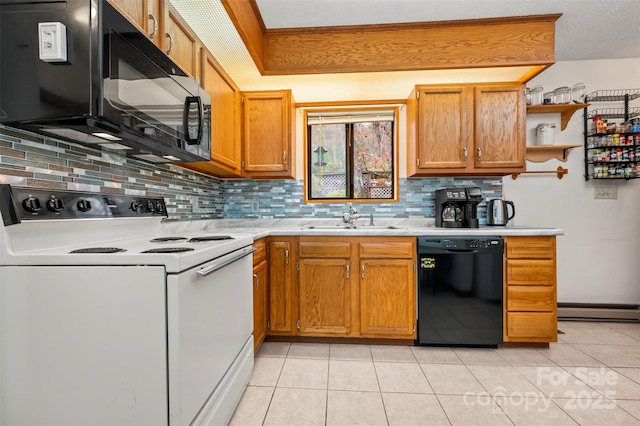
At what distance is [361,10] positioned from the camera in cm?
225

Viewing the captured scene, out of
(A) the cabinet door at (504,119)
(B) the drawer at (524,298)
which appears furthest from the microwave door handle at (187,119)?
(B) the drawer at (524,298)

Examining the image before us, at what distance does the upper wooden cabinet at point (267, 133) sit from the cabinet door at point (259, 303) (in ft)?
2.89

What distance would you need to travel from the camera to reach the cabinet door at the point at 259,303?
200 cm

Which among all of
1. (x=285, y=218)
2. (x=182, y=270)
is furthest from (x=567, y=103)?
(x=182, y=270)

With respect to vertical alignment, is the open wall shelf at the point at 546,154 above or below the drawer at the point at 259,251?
above

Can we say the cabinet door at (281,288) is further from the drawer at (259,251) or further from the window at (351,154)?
the window at (351,154)

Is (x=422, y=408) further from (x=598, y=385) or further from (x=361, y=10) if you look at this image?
(x=361, y=10)

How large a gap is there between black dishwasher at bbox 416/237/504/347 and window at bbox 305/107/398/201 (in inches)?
36.8

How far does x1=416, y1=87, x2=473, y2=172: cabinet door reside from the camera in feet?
8.26

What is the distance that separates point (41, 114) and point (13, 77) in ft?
0.50

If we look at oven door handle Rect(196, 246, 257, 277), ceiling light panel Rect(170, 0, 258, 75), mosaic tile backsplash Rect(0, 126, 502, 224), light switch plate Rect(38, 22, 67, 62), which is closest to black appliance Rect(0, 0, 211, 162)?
light switch plate Rect(38, 22, 67, 62)

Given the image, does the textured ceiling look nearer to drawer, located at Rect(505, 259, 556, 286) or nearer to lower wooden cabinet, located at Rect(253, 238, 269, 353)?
lower wooden cabinet, located at Rect(253, 238, 269, 353)

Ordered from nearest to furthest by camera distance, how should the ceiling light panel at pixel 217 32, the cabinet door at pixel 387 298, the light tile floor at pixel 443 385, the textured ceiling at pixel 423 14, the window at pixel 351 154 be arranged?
the light tile floor at pixel 443 385 → the ceiling light panel at pixel 217 32 → the textured ceiling at pixel 423 14 → the cabinet door at pixel 387 298 → the window at pixel 351 154

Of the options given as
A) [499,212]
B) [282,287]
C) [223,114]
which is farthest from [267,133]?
[499,212]
